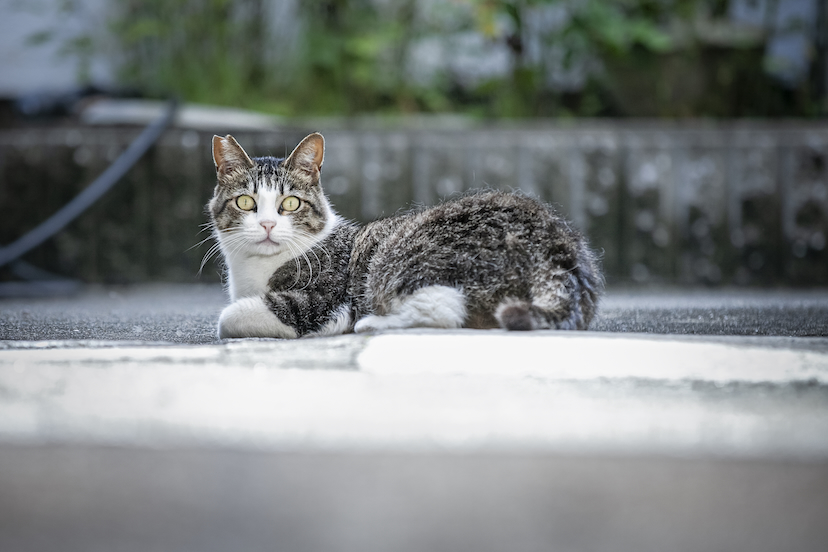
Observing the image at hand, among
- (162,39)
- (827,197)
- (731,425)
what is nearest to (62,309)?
(731,425)

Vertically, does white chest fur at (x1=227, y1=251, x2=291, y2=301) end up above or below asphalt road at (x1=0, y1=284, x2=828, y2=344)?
above

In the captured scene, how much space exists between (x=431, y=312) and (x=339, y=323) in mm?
281

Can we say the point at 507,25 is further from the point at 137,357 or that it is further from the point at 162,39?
the point at 137,357

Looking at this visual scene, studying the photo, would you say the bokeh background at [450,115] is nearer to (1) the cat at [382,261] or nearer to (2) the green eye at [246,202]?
(1) the cat at [382,261]

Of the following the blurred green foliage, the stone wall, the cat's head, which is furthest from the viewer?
the blurred green foliage

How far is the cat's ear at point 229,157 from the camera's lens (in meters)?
1.78

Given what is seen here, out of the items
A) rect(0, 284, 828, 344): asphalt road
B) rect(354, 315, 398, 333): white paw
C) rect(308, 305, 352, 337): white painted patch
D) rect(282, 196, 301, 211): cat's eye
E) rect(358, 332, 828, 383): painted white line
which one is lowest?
rect(0, 284, 828, 344): asphalt road

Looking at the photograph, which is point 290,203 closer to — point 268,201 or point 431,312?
point 268,201

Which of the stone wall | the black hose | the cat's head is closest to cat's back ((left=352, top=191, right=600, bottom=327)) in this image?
the cat's head

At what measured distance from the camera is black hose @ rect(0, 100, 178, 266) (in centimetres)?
291

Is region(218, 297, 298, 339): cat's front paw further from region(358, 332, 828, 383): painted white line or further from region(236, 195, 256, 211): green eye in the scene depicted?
region(358, 332, 828, 383): painted white line

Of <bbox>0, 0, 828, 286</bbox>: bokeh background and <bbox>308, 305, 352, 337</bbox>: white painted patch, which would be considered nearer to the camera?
<bbox>308, 305, 352, 337</bbox>: white painted patch

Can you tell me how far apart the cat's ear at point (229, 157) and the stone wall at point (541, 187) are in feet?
4.20

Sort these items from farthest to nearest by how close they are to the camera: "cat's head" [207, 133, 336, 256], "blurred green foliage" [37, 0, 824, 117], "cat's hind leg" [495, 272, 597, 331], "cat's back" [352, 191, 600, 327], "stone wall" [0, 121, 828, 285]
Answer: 1. "blurred green foliage" [37, 0, 824, 117]
2. "stone wall" [0, 121, 828, 285]
3. "cat's head" [207, 133, 336, 256]
4. "cat's back" [352, 191, 600, 327]
5. "cat's hind leg" [495, 272, 597, 331]
